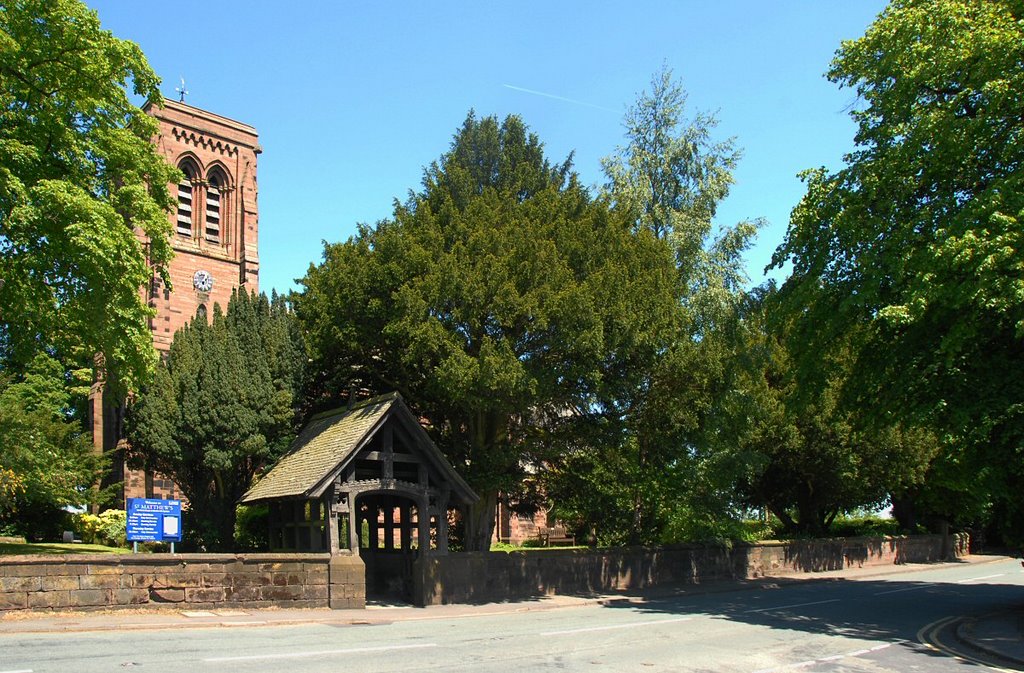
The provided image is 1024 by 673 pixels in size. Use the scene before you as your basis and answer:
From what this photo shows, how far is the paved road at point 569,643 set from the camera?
36.4 ft

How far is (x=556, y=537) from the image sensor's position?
47000mm

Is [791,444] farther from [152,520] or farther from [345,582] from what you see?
[152,520]

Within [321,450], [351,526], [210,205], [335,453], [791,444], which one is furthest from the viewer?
[210,205]

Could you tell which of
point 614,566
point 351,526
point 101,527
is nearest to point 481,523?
point 614,566

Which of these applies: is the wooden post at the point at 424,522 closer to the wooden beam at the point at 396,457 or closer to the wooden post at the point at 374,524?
the wooden beam at the point at 396,457

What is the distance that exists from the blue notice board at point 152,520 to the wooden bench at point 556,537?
2856 cm

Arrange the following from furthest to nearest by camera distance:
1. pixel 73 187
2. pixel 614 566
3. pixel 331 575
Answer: pixel 614 566, pixel 331 575, pixel 73 187

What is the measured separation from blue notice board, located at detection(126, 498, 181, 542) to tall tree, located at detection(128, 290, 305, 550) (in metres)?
5.58

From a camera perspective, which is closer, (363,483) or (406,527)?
(363,483)

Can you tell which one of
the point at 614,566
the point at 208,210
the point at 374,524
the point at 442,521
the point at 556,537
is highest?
the point at 208,210

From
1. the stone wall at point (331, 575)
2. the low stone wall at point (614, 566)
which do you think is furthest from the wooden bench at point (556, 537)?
the stone wall at point (331, 575)

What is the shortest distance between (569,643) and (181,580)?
27.2ft

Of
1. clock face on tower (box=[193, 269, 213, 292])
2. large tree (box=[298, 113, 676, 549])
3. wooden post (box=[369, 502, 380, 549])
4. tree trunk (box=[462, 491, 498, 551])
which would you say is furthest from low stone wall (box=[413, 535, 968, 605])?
clock face on tower (box=[193, 269, 213, 292])

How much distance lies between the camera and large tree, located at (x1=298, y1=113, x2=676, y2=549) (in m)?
20.6
